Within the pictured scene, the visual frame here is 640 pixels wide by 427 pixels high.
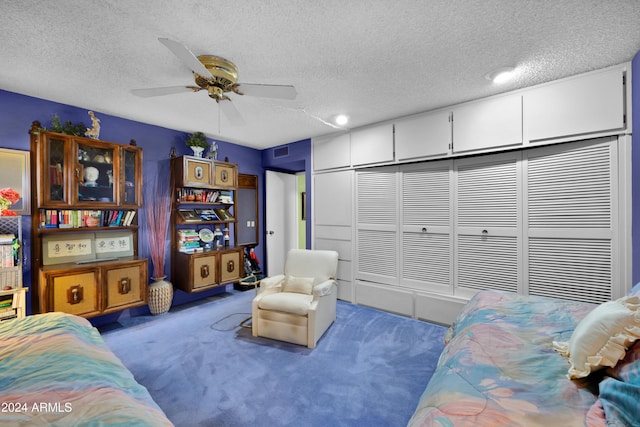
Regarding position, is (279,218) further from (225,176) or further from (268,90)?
(268,90)

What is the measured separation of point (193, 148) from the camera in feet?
12.5

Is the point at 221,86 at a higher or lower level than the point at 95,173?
higher

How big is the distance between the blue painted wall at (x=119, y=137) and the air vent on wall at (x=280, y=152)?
0.42 metres

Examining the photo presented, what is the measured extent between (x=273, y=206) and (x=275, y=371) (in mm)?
3380

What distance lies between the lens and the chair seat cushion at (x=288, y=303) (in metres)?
2.57

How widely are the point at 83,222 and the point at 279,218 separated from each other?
3.01 metres

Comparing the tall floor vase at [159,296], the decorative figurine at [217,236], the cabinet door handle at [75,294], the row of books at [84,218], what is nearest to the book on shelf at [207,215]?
the decorative figurine at [217,236]

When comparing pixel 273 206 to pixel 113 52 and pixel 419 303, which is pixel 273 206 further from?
pixel 113 52

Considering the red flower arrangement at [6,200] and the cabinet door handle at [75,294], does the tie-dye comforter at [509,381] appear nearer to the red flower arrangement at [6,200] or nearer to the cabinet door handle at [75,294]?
the cabinet door handle at [75,294]

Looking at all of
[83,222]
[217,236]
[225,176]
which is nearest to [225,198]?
[225,176]

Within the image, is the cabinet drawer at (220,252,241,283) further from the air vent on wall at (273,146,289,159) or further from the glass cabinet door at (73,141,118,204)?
the air vent on wall at (273,146,289,159)

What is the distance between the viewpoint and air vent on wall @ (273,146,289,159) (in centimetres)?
462

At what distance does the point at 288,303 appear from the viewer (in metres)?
2.62

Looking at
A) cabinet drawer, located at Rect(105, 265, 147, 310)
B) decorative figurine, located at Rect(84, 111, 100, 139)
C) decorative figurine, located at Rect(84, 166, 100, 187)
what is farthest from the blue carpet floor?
decorative figurine, located at Rect(84, 111, 100, 139)
